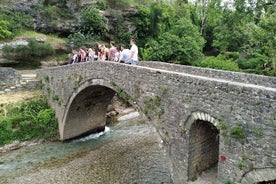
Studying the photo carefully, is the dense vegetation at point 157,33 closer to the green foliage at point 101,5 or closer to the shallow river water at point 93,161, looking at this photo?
the green foliage at point 101,5

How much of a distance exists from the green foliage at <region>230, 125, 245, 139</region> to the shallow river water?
12.6 feet

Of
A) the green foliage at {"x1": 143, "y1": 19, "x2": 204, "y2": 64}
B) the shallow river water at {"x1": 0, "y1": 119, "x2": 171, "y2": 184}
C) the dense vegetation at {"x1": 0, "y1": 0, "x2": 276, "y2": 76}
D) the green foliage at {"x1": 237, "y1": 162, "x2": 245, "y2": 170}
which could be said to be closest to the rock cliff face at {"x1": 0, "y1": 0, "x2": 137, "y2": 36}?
the dense vegetation at {"x1": 0, "y1": 0, "x2": 276, "y2": 76}

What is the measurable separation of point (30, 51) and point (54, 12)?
6.61 m

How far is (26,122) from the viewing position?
17.8m

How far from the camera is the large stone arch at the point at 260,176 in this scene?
778 centimetres

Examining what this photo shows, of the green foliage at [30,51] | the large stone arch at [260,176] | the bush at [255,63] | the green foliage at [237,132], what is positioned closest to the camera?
the large stone arch at [260,176]

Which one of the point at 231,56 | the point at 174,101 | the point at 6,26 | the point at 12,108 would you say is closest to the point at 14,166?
the point at 12,108

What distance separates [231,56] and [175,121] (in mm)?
23649

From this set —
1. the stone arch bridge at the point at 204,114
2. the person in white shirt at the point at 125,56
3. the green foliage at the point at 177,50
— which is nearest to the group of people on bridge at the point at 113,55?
the person in white shirt at the point at 125,56

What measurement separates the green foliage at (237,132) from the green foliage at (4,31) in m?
23.1

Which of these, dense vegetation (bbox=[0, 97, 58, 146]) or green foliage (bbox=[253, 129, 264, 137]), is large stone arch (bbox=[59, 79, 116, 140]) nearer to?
dense vegetation (bbox=[0, 97, 58, 146])

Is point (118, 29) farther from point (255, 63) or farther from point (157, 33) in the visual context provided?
point (255, 63)

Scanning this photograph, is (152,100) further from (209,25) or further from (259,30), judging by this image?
(209,25)

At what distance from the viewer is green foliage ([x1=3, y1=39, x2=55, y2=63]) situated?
25.3 metres
